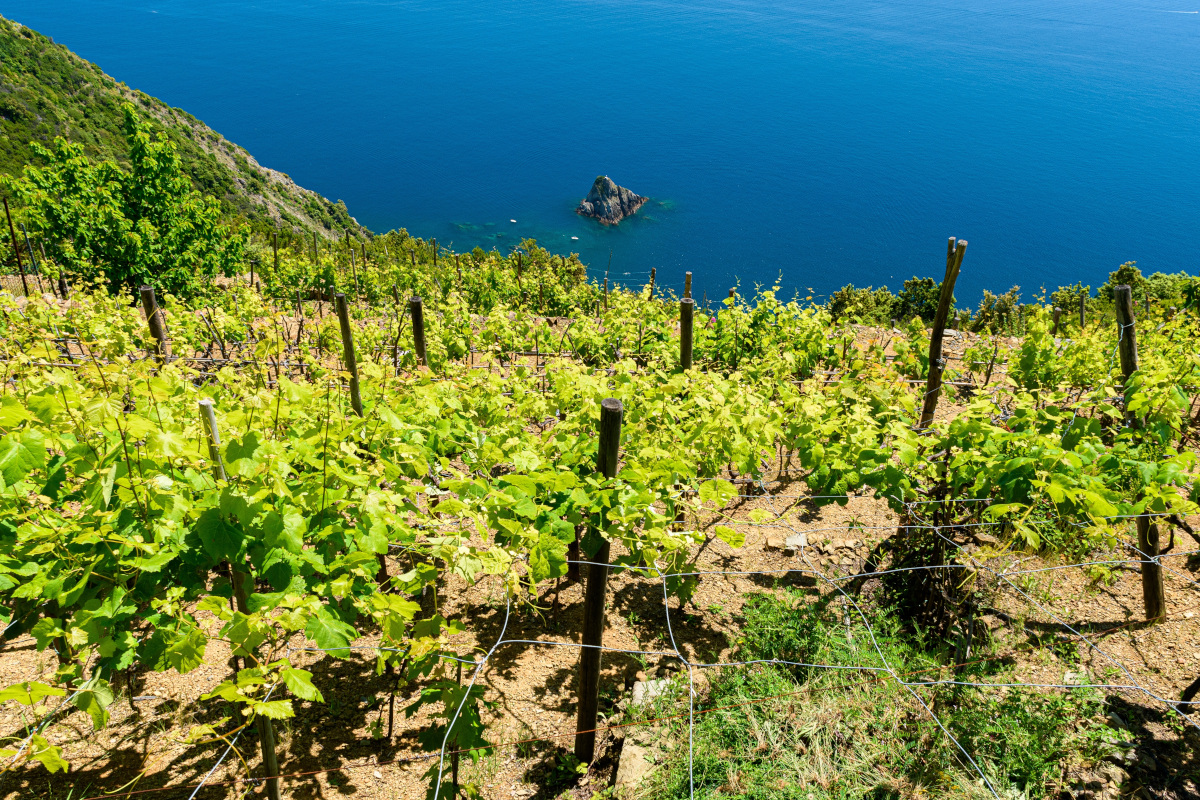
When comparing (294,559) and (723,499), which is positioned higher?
(723,499)

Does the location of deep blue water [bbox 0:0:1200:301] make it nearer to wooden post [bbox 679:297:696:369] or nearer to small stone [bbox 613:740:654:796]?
wooden post [bbox 679:297:696:369]

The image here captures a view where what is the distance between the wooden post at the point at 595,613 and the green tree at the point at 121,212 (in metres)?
18.0

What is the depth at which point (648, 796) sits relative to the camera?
2926 mm

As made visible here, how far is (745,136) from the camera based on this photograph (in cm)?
13062

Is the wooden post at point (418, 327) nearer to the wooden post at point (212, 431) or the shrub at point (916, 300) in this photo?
the wooden post at point (212, 431)

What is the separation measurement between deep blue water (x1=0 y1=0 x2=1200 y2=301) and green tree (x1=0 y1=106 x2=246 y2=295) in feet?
209

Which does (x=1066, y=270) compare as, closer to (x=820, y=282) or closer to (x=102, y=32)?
(x=820, y=282)

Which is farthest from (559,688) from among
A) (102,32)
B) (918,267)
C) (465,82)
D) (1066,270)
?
(102,32)

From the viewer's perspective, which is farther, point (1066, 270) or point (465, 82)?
point (465, 82)

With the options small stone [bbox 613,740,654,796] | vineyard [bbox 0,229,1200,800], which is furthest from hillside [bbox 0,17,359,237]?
small stone [bbox 613,740,654,796]

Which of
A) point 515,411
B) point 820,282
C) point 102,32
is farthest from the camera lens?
point 102,32

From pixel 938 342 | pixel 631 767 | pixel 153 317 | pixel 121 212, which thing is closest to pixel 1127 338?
pixel 938 342

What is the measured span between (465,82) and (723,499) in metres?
177

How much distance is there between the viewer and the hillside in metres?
55.5
